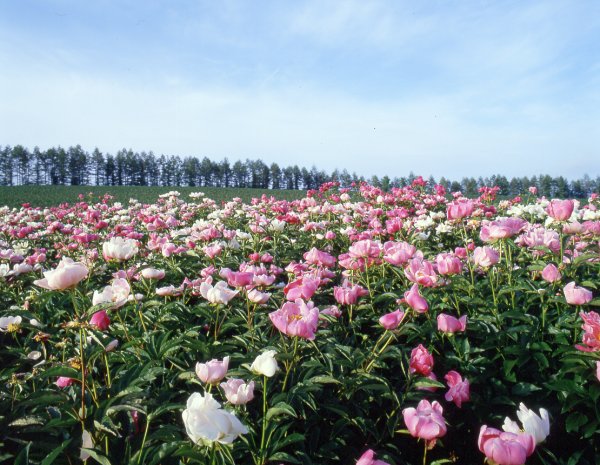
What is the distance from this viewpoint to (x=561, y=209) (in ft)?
7.81

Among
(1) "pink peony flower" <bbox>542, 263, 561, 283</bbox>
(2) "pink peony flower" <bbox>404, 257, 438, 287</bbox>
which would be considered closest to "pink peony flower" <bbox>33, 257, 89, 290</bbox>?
(2) "pink peony flower" <bbox>404, 257, 438, 287</bbox>

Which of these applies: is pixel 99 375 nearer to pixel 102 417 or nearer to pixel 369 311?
pixel 102 417

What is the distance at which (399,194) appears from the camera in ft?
19.7

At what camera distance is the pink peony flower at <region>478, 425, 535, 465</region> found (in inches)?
40.9

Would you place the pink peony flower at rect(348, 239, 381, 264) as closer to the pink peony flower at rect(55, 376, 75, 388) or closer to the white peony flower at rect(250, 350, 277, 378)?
the white peony flower at rect(250, 350, 277, 378)

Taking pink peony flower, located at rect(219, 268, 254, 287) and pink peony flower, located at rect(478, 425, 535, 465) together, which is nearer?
pink peony flower, located at rect(478, 425, 535, 465)

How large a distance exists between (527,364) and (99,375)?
2.14 m

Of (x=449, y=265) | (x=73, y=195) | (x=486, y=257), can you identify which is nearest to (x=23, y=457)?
(x=449, y=265)

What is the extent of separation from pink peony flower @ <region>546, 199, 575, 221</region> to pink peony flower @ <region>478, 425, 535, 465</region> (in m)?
1.72

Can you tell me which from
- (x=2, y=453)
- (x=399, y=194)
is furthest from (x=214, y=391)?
(x=399, y=194)

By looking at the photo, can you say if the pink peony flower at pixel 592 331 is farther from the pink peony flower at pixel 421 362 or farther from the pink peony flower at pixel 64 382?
the pink peony flower at pixel 64 382

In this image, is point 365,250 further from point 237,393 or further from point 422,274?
point 237,393

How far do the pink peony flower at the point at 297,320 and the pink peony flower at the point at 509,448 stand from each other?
72 cm

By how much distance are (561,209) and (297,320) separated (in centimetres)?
177
